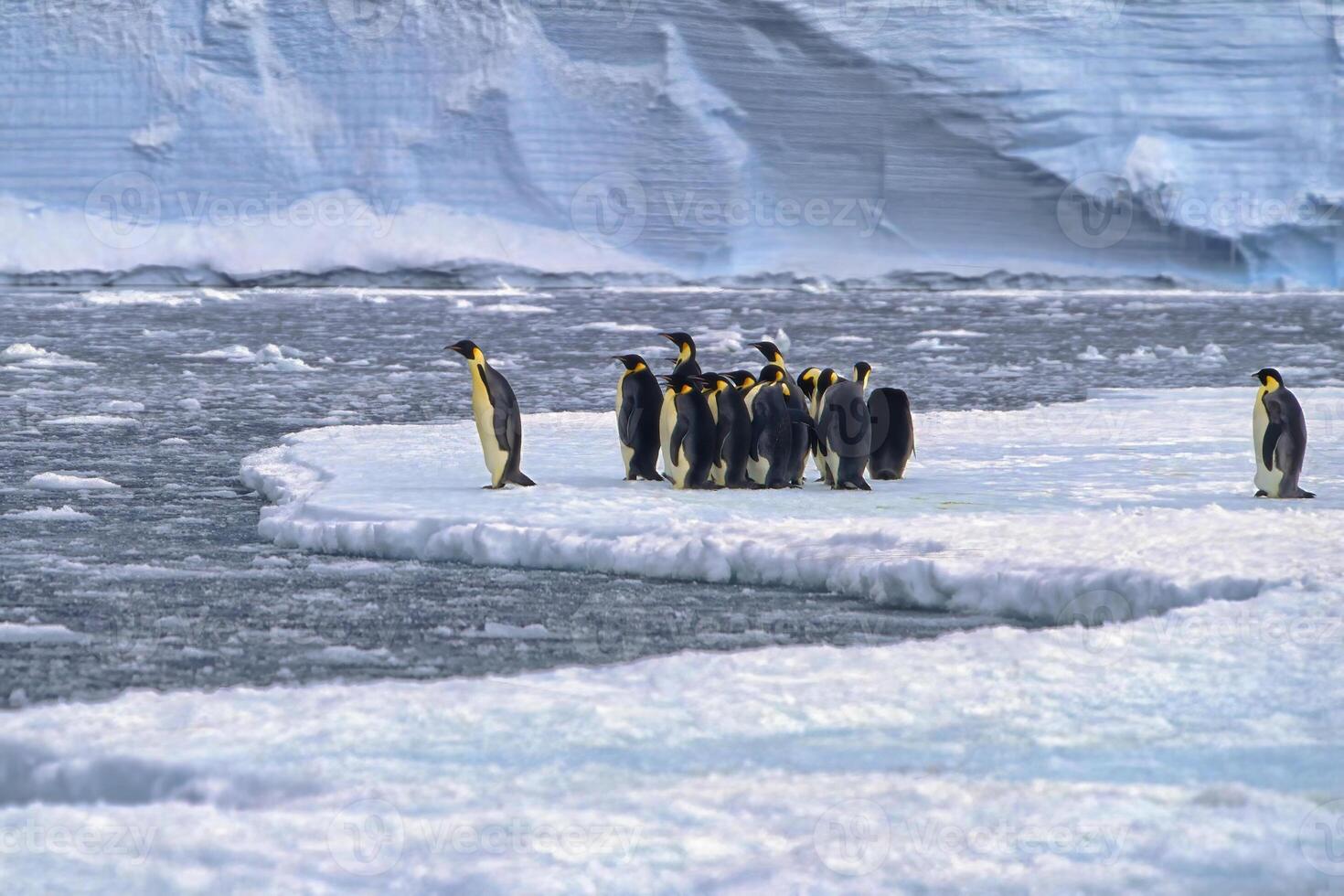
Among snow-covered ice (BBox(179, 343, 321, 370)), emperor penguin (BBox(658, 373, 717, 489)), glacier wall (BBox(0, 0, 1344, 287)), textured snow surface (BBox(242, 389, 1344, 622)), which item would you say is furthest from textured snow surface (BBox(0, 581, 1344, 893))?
glacier wall (BBox(0, 0, 1344, 287))

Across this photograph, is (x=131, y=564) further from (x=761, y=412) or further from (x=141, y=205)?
(x=141, y=205)

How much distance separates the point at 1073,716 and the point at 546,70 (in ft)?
75.5

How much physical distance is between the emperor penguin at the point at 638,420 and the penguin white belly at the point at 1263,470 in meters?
1.83

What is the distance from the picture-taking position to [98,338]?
14633 millimetres

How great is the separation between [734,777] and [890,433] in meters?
3.22

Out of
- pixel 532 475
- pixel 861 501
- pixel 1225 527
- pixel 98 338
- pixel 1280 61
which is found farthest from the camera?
pixel 1280 61

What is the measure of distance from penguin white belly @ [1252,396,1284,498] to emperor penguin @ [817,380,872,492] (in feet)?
3.79

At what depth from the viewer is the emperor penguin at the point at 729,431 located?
5.05 meters

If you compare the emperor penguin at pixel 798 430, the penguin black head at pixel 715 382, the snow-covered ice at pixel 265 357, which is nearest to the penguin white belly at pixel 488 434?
the penguin black head at pixel 715 382

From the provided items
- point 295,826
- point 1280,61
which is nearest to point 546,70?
point 1280,61

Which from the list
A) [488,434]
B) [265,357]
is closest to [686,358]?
[488,434]

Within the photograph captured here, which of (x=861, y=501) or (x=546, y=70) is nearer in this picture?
(x=861, y=501)

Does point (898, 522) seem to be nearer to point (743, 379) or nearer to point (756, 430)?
point (756, 430)

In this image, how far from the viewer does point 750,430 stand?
17.0ft
